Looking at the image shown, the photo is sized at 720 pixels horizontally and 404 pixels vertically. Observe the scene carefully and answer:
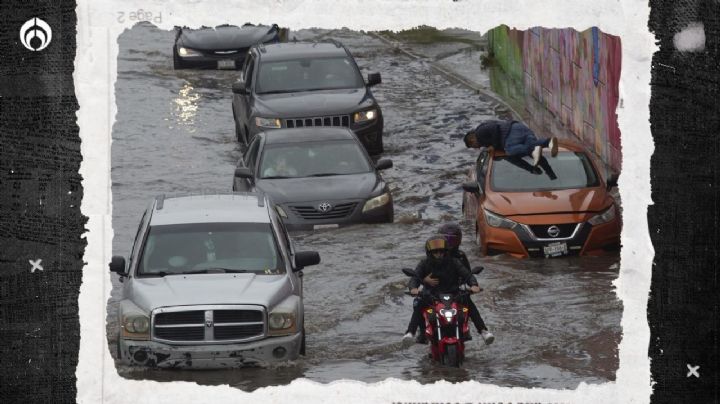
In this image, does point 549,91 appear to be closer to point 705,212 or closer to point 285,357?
point 285,357

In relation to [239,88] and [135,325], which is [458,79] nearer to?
[239,88]

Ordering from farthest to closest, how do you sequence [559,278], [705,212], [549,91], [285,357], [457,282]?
1. [549,91]
2. [559,278]
3. [457,282]
4. [285,357]
5. [705,212]

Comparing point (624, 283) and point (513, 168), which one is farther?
point (513, 168)

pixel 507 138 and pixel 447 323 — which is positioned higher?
pixel 507 138

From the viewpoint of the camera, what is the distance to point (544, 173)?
18703mm

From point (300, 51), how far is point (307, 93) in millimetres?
1439

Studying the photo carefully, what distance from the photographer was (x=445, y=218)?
73.2 feet

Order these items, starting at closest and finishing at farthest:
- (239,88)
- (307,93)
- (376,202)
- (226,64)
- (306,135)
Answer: (376,202)
(306,135)
(239,88)
(307,93)
(226,64)

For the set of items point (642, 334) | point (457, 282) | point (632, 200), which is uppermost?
point (632, 200)

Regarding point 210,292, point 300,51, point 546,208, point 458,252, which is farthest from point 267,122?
point 210,292

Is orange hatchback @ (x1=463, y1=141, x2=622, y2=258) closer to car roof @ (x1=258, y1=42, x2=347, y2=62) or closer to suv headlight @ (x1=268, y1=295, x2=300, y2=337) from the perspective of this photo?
suv headlight @ (x1=268, y1=295, x2=300, y2=337)

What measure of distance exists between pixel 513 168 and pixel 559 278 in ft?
6.68

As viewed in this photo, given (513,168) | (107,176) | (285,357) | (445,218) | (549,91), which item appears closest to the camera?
(107,176)

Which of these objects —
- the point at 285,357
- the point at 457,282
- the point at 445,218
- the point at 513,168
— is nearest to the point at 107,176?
the point at 285,357
